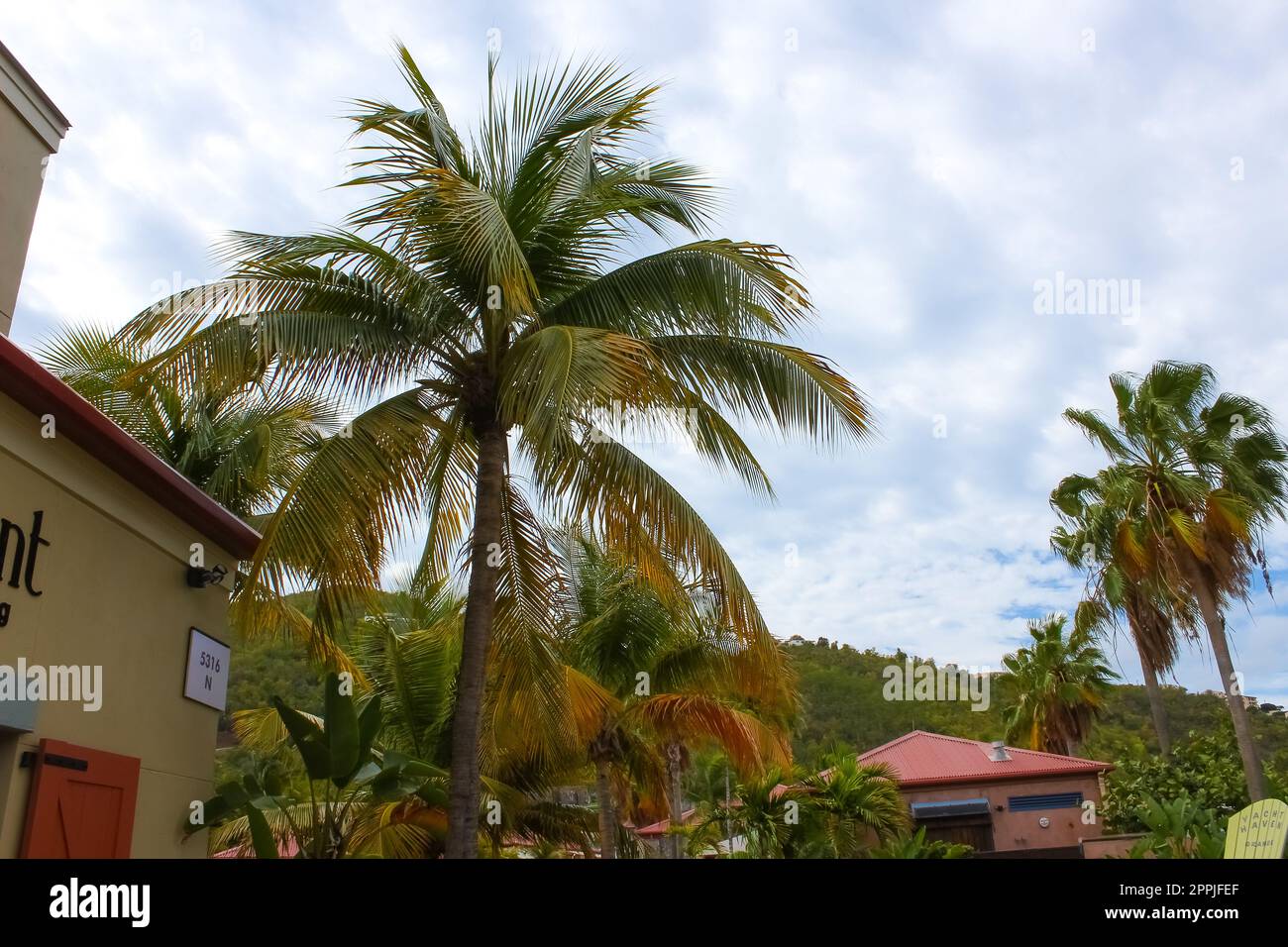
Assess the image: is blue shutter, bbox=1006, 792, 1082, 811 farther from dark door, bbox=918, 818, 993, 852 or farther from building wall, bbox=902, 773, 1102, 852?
dark door, bbox=918, 818, 993, 852

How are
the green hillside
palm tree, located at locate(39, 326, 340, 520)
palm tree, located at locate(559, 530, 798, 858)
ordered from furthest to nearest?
the green hillside, palm tree, located at locate(559, 530, 798, 858), palm tree, located at locate(39, 326, 340, 520)

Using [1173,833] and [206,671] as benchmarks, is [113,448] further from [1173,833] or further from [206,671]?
[1173,833]

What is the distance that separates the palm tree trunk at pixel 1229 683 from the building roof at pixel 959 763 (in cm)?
824

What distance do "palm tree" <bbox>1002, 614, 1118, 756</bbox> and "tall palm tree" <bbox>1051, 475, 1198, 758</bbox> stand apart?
666cm

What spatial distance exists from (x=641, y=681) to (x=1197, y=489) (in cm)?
1117

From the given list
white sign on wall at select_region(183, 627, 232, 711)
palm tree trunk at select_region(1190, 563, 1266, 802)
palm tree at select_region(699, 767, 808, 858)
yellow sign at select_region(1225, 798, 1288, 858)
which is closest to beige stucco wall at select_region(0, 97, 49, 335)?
white sign on wall at select_region(183, 627, 232, 711)

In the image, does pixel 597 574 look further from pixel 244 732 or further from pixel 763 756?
pixel 244 732

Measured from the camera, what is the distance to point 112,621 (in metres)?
6.71

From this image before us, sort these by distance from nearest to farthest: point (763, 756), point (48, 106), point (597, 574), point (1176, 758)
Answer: point (48, 106), point (763, 756), point (597, 574), point (1176, 758)

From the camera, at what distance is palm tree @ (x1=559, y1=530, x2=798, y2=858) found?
14859mm

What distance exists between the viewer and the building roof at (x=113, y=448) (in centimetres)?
565
